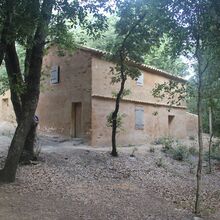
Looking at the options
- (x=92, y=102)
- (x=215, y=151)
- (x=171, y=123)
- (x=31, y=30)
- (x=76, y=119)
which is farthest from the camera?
(x=171, y=123)

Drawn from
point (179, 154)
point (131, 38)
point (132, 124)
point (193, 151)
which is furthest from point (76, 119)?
point (131, 38)

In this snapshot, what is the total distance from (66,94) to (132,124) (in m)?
4.79

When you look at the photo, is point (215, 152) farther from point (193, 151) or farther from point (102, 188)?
point (102, 188)

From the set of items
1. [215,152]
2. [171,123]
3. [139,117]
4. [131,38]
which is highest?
[131,38]

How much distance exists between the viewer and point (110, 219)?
10656 millimetres

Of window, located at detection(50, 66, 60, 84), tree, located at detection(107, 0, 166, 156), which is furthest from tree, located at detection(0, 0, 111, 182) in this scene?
window, located at detection(50, 66, 60, 84)

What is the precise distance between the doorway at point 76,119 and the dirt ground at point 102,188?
2205 millimetres

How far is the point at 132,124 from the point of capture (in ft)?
84.6

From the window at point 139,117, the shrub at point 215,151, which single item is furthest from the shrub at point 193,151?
the window at point 139,117

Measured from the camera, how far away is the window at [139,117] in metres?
26.2

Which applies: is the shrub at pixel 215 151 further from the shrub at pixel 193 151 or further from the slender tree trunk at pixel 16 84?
the slender tree trunk at pixel 16 84

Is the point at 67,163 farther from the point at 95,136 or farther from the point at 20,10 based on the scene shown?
the point at 20,10

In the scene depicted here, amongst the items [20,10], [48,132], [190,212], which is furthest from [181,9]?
[48,132]

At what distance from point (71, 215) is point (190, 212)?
436 cm
